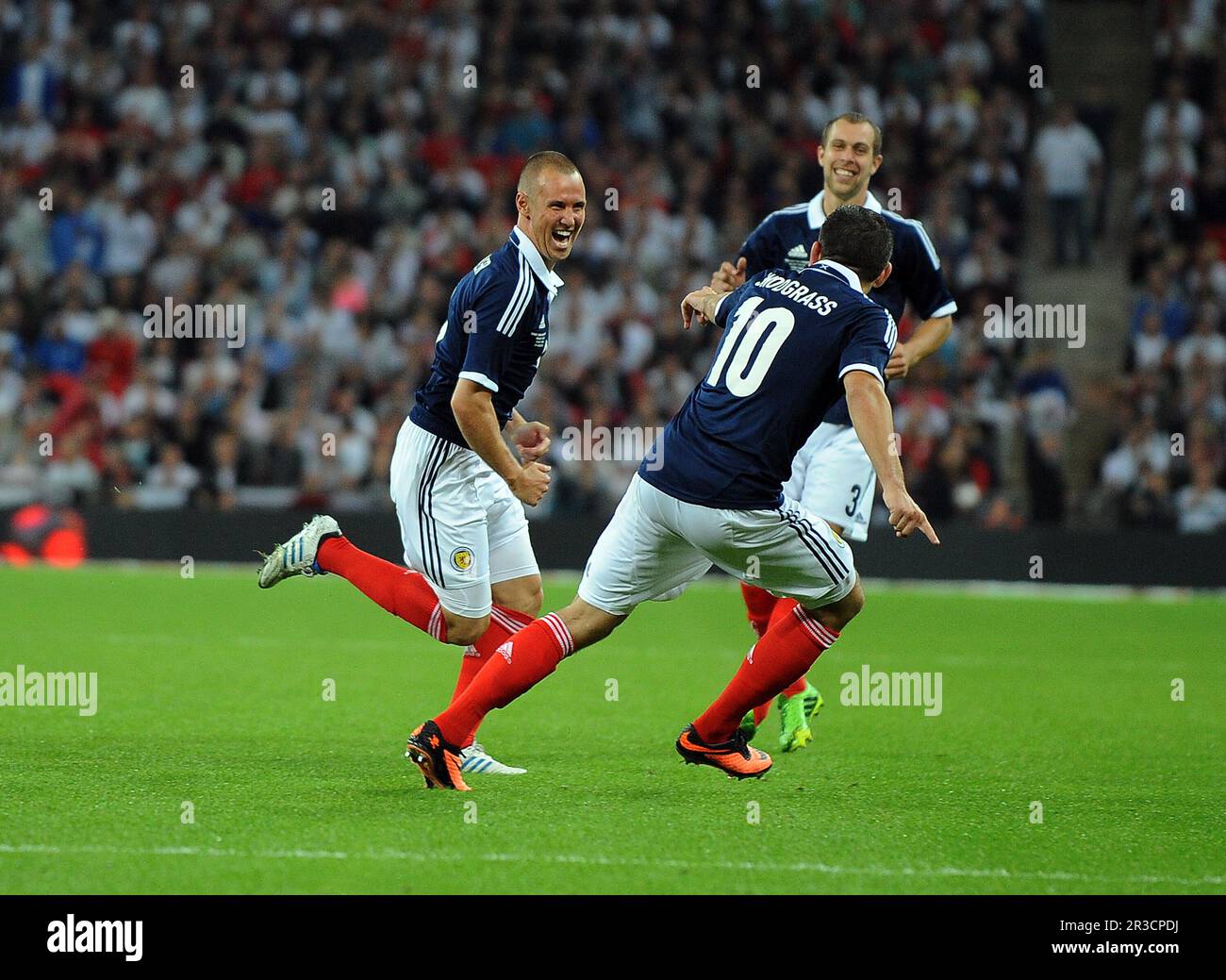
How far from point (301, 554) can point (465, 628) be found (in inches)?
36.5

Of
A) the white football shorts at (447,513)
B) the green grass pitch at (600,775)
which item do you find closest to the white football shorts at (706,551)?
the white football shorts at (447,513)

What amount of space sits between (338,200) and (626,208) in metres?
3.26

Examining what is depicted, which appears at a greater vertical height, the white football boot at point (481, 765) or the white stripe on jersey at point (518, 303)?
the white stripe on jersey at point (518, 303)

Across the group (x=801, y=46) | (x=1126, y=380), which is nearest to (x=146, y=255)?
(x=801, y=46)

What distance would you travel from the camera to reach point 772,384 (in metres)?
5.81

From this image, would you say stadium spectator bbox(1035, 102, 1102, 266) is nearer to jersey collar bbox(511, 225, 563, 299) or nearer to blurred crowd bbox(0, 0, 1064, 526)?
blurred crowd bbox(0, 0, 1064, 526)

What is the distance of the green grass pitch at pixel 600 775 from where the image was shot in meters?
4.85

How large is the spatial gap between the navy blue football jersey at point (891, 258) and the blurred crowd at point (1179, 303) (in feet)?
24.4

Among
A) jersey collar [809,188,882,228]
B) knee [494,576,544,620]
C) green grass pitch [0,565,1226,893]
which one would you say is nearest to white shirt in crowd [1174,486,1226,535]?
green grass pitch [0,565,1226,893]

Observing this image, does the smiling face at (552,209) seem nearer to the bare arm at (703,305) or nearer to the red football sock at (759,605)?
the bare arm at (703,305)

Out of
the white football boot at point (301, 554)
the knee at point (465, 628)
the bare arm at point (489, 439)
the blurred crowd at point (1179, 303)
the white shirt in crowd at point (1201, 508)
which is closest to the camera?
the bare arm at point (489, 439)

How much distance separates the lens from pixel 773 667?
20.0 ft

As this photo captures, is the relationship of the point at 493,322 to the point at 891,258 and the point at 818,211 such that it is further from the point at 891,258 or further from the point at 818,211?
→ the point at 891,258

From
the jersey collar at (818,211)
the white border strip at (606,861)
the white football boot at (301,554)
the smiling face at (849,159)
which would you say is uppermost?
the smiling face at (849,159)
